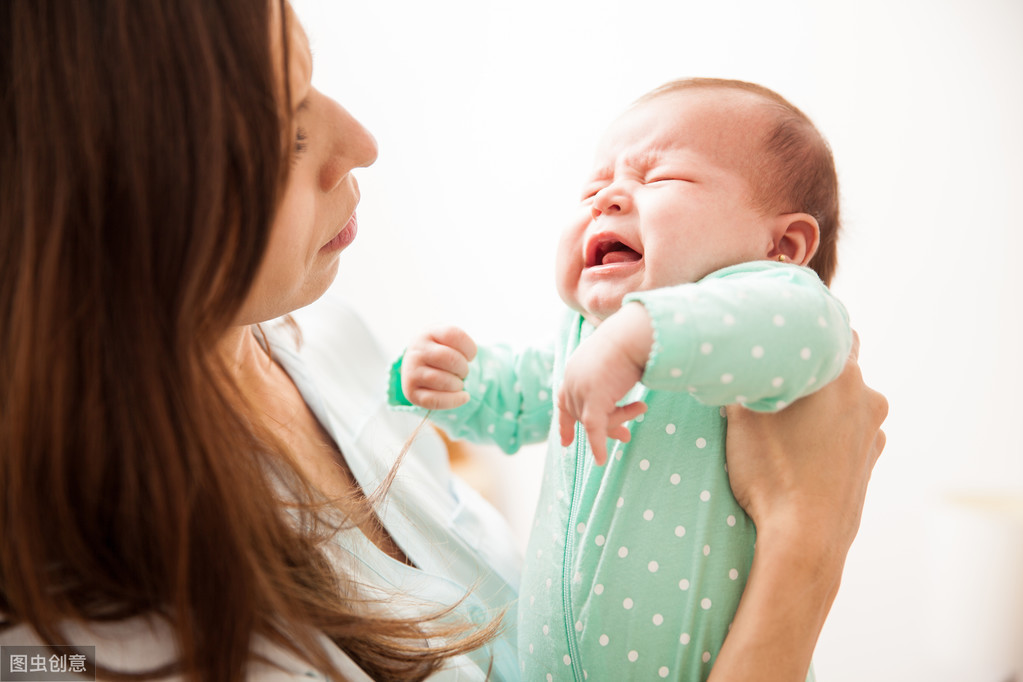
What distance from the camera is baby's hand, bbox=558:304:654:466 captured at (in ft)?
1.96

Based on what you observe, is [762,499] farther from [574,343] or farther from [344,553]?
[344,553]

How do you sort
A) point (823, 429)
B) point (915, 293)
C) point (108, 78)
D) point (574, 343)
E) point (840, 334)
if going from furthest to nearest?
point (915, 293) < point (574, 343) < point (823, 429) < point (840, 334) < point (108, 78)

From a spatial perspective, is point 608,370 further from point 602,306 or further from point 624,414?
point 602,306

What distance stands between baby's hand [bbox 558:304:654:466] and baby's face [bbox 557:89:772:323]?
17cm

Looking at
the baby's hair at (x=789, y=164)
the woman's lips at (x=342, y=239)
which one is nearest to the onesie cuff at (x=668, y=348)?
the baby's hair at (x=789, y=164)

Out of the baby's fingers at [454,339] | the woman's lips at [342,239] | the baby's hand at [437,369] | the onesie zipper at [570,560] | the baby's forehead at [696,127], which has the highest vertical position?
the baby's forehead at [696,127]

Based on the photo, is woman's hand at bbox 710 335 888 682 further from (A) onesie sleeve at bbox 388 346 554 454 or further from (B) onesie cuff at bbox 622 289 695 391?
(A) onesie sleeve at bbox 388 346 554 454

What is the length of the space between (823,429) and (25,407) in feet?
2.68

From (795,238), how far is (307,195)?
2.00 feet

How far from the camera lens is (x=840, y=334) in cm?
65

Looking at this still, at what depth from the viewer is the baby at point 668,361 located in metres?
0.61

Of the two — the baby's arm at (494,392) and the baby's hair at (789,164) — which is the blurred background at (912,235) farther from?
the baby's arm at (494,392)

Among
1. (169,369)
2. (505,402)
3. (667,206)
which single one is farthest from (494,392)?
(169,369)

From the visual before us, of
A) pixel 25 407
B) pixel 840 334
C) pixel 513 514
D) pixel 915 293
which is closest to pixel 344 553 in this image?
pixel 25 407
